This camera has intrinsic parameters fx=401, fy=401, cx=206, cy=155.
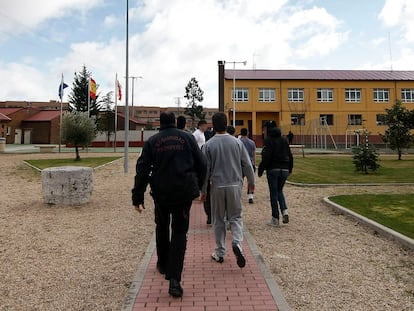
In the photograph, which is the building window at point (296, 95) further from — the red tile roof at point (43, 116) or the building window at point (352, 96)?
the red tile roof at point (43, 116)

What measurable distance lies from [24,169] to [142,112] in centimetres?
11344

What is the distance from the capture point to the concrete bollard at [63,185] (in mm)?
9625

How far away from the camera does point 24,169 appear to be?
19.4 meters

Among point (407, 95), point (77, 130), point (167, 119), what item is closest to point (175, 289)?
point (167, 119)

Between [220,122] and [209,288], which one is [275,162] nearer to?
[220,122]

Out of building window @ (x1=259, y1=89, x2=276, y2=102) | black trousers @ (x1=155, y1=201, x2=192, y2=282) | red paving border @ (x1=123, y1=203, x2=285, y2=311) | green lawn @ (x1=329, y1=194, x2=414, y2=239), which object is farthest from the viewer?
building window @ (x1=259, y1=89, x2=276, y2=102)

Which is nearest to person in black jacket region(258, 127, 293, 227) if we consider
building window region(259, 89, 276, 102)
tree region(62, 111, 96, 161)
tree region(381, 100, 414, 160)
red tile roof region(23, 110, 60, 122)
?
tree region(381, 100, 414, 160)

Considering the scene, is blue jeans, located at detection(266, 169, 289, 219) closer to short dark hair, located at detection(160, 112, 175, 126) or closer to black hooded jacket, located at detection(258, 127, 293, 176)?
black hooded jacket, located at detection(258, 127, 293, 176)

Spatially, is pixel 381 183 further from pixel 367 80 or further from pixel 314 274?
pixel 367 80

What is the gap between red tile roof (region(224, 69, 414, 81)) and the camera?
2021 inches

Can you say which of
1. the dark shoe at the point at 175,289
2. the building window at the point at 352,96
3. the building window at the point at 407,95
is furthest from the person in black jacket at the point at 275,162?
the building window at the point at 407,95

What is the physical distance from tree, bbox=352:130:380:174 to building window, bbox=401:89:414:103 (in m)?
40.3

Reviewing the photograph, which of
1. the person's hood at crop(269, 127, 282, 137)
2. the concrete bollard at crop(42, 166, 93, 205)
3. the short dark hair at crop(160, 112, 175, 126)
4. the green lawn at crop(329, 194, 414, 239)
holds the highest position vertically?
the person's hood at crop(269, 127, 282, 137)

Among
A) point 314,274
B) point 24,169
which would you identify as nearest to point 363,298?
A: point 314,274
